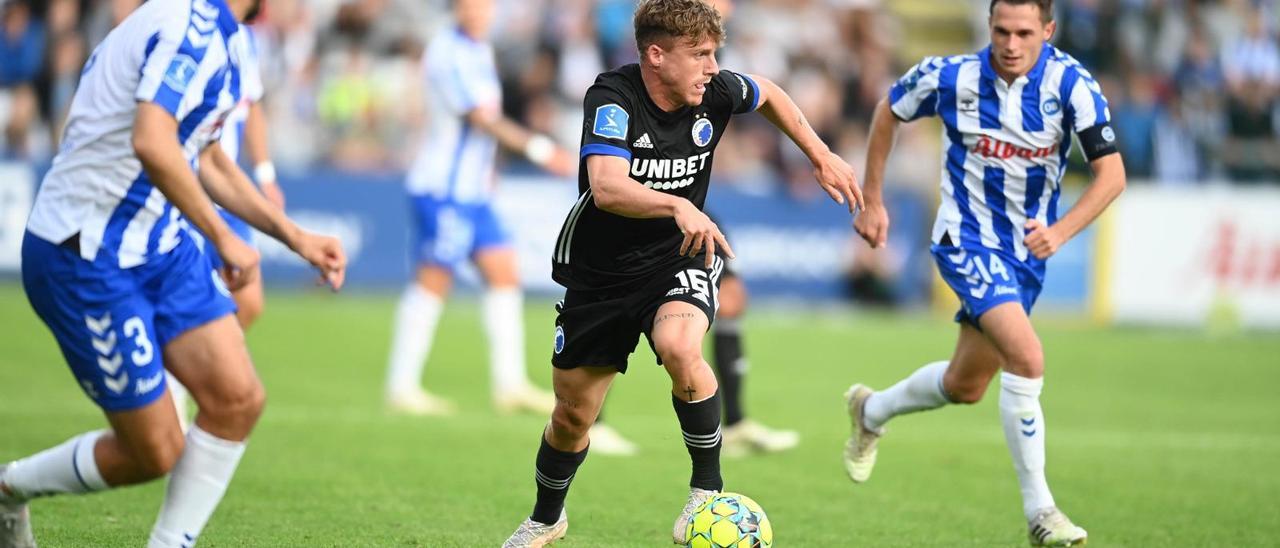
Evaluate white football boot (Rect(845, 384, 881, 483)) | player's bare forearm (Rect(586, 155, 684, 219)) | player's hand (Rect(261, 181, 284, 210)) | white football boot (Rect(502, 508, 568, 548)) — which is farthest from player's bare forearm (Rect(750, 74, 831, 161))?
player's hand (Rect(261, 181, 284, 210))

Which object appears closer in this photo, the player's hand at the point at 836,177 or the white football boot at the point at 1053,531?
the player's hand at the point at 836,177

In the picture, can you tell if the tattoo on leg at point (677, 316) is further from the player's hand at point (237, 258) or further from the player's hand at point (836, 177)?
the player's hand at point (237, 258)

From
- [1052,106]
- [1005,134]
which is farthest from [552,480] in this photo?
[1052,106]

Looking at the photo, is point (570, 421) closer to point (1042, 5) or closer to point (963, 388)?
point (963, 388)

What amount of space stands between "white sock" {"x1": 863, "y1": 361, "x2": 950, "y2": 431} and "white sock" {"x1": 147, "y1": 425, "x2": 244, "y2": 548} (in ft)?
11.8

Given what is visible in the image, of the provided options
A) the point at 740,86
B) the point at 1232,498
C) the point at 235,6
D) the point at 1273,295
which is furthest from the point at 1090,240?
the point at 235,6

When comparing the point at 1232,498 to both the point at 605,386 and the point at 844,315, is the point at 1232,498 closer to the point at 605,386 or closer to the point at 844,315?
the point at 605,386

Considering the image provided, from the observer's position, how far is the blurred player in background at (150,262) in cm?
481

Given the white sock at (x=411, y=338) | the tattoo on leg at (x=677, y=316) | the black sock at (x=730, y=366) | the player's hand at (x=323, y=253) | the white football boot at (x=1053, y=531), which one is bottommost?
the white sock at (x=411, y=338)

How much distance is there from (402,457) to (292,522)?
218cm

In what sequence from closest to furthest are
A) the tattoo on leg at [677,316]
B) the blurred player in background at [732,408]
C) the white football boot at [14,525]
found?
the white football boot at [14,525] < the tattoo on leg at [677,316] < the blurred player in background at [732,408]

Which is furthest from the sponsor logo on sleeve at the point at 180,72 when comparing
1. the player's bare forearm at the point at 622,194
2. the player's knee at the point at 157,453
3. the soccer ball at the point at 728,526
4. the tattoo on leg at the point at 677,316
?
the soccer ball at the point at 728,526

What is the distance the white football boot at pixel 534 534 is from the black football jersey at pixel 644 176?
3.25 ft

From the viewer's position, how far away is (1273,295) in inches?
749
